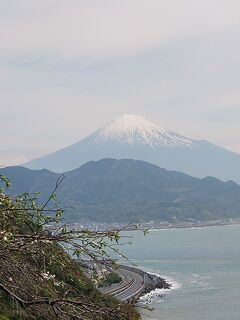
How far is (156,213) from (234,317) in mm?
135992

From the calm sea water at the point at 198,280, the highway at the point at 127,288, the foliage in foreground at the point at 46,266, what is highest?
the foliage in foreground at the point at 46,266

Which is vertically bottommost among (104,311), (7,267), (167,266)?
(167,266)

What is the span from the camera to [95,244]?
2568 mm

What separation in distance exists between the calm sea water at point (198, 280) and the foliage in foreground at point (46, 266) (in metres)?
12.7

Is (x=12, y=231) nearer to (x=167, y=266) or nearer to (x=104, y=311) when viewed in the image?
(x=104, y=311)

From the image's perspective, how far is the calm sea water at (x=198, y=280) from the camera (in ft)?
110

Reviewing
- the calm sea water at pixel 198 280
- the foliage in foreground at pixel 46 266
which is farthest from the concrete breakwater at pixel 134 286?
the foliage in foreground at pixel 46 266

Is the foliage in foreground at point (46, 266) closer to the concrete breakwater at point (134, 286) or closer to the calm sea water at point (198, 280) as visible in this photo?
the calm sea water at point (198, 280)

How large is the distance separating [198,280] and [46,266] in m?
46.4

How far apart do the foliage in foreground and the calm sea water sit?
500 inches

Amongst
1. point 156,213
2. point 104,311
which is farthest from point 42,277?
point 156,213

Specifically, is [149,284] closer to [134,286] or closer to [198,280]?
[134,286]

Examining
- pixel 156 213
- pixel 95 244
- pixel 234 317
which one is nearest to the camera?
pixel 95 244

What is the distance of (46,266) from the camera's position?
→ 2656 mm
